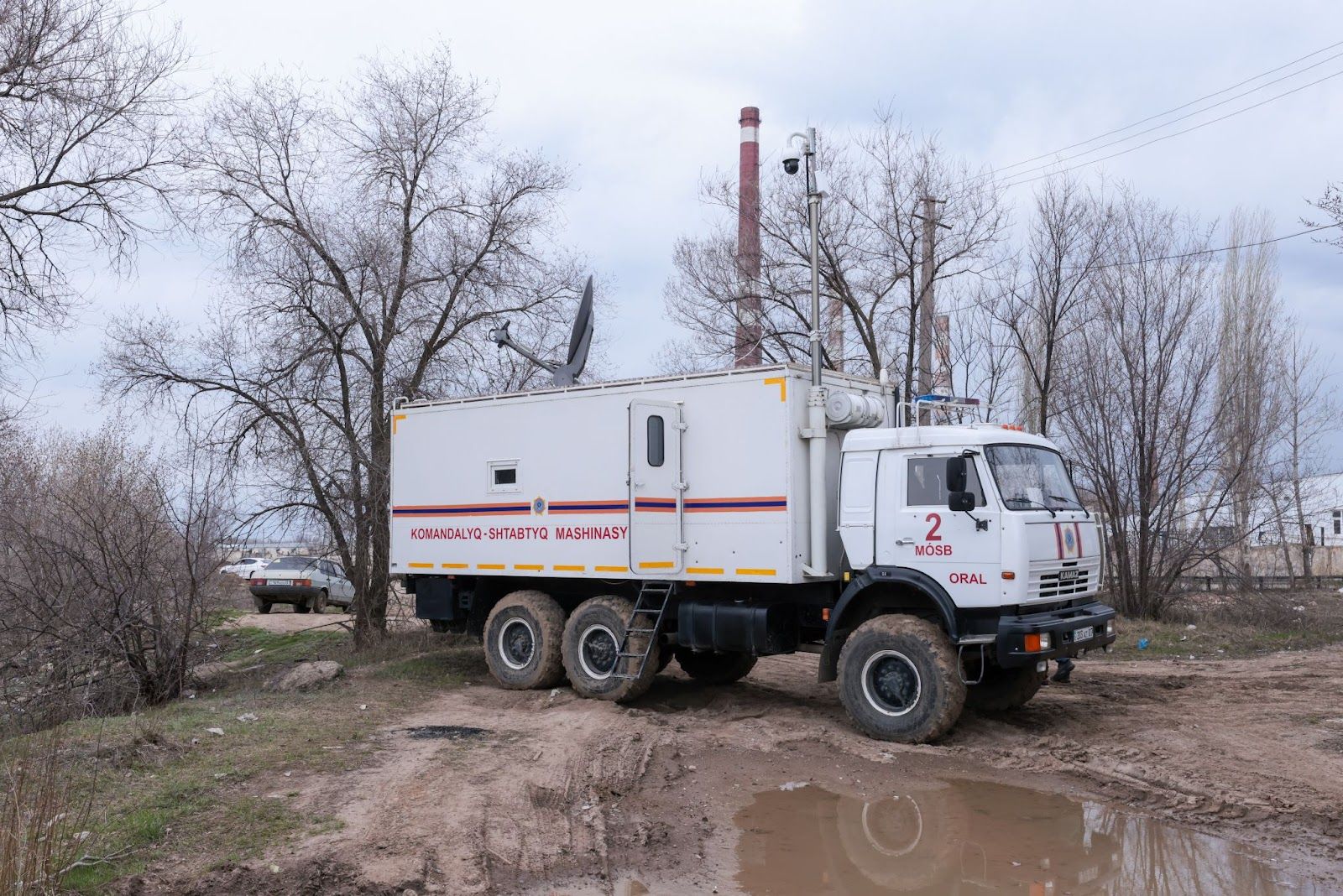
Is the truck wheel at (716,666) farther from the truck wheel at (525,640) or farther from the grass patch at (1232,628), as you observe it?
the grass patch at (1232,628)

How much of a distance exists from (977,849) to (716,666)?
6.30m

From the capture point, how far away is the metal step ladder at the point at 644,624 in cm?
1127

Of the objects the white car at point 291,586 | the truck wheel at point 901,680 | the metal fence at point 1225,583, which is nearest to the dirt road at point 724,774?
the truck wheel at point 901,680

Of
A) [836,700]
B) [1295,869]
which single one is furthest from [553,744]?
[1295,869]

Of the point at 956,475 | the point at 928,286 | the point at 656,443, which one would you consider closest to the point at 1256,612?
the point at 928,286

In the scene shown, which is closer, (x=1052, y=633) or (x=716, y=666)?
(x=1052, y=633)

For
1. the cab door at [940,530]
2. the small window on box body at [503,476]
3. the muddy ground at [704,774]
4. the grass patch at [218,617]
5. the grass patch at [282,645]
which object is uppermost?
the small window on box body at [503,476]

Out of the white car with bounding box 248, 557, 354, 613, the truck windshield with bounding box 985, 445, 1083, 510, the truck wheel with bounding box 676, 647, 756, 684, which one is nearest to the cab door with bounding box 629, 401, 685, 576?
the truck wheel with bounding box 676, 647, 756, 684

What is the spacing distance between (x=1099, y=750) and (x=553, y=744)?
4750 millimetres

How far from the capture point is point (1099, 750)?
9102mm

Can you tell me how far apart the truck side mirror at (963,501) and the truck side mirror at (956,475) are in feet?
0.16

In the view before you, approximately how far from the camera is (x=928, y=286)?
60.7ft

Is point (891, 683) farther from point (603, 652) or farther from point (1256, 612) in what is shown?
point (1256, 612)

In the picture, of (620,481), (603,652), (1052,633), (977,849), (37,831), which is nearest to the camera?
(37,831)
